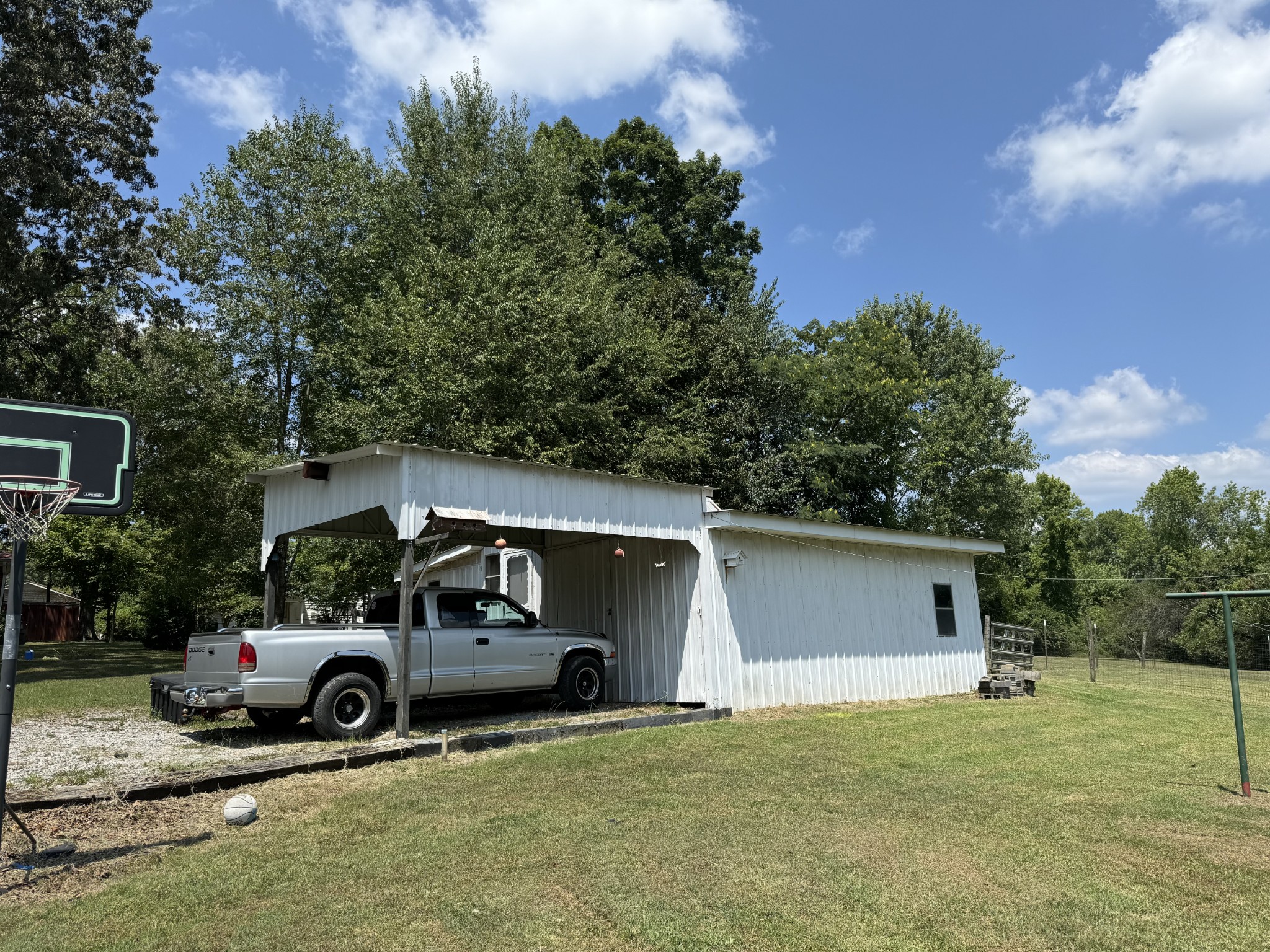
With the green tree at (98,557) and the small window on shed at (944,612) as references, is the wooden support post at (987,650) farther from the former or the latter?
the green tree at (98,557)

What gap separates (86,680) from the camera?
1669 cm

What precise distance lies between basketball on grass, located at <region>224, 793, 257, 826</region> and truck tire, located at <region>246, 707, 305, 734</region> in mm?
3552

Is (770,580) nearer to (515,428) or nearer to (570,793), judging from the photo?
(570,793)

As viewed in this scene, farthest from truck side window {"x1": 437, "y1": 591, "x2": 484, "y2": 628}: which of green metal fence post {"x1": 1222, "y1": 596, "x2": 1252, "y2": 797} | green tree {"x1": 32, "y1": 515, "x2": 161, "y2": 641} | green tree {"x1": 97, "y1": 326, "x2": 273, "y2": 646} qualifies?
green tree {"x1": 32, "y1": 515, "x2": 161, "y2": 641}

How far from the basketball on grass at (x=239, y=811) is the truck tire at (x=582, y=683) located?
5.59 meters

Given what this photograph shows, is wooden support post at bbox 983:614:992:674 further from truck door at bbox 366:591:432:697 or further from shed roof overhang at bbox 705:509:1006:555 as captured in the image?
truck door at bbox 366:591:432:697

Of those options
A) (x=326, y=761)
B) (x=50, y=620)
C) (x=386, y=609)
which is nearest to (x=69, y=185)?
(x=386, y=609)

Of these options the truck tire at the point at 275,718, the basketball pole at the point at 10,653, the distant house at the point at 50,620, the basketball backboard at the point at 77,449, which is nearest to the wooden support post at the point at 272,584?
the truck tire at the point at 275,718

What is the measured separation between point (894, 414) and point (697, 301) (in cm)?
912

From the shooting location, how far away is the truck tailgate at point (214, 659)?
8.39 m

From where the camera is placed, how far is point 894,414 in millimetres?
31297

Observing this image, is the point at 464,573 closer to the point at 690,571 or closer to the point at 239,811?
the point at 690,571

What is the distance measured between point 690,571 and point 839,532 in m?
2.81

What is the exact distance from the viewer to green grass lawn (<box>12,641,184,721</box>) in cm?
1205
